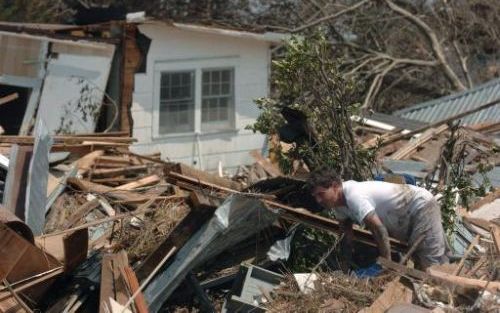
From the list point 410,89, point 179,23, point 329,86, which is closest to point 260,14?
point 410,89

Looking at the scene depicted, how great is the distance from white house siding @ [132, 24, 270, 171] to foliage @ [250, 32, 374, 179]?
580cm

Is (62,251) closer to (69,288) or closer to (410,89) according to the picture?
(69,288)

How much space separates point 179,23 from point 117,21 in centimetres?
101

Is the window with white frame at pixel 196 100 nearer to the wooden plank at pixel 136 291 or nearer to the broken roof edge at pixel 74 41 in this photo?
the broken roof edge at pixel 74 41

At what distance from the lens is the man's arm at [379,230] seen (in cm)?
624

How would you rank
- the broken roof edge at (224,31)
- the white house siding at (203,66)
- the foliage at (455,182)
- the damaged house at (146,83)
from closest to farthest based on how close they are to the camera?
1. the foliage at (455,182)
2. the damaged house at (146,83)
3. the broken roof edge at (224,31)
4. the white house siding at (203,66)

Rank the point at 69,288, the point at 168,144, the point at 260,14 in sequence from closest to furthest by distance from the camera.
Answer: the point at 69,288, the point at 168,144, the point at 260,14

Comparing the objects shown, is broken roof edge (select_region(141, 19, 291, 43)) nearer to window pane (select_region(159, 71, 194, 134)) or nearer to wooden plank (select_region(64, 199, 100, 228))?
window pane (select_region(159, 71, 194, 134))

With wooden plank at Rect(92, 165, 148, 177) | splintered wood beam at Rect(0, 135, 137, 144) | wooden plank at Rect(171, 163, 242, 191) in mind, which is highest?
splintered wood beam at Rect(0, 135, 137, 144)

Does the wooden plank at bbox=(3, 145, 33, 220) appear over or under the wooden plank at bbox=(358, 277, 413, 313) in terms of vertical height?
over

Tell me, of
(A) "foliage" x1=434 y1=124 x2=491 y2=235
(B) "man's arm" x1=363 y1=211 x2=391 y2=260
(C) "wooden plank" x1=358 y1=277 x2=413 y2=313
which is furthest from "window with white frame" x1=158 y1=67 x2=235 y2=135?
(C) "wooden plank" x1=358 y1=277 x2=413 y2=313

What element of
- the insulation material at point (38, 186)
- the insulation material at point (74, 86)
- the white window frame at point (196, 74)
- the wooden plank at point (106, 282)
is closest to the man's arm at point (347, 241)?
the wooden plank at point (106, 282)

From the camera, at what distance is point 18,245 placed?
6637 millimetres

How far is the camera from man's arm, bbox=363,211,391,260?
246 inches
